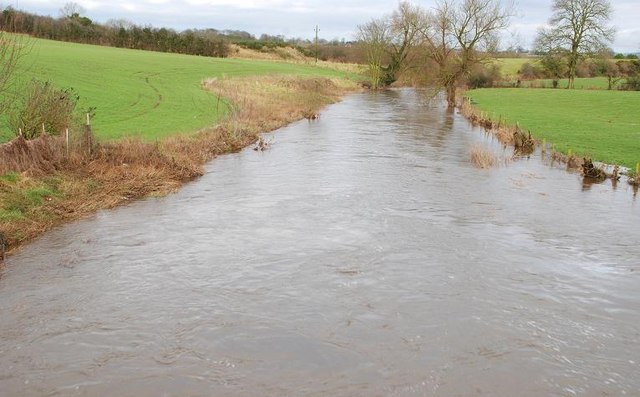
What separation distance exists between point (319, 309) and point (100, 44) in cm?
7501

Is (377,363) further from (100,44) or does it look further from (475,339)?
(100,44)

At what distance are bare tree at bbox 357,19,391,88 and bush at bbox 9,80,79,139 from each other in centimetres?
5793

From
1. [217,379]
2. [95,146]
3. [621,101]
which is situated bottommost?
[217,379]

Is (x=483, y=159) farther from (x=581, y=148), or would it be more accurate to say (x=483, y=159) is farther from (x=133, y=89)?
(x=133, y=89)

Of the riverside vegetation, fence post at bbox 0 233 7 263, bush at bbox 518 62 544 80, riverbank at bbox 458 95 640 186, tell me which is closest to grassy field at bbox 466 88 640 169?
riverbank at bbox 458 95 640 186

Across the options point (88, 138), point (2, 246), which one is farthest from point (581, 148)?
point (2, 246)

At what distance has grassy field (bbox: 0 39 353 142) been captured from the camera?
25.9 meters

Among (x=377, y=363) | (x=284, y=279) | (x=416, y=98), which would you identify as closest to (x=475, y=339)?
(x=377, y=363)

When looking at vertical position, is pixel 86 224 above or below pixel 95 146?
below

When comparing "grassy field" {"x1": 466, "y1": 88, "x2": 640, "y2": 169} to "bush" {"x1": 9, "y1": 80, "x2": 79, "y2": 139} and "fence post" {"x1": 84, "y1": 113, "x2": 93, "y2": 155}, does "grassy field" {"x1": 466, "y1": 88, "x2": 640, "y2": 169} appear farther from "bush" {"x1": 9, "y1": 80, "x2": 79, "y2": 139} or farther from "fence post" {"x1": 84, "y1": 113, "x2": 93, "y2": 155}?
"bush" {"x1": 9, "y1": 80, "x2": 79, "y2": 139}

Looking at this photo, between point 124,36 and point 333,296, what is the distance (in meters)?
76.2

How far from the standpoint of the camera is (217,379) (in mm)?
7809

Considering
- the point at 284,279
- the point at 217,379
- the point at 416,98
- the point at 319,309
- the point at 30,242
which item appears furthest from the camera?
the point at 416,98

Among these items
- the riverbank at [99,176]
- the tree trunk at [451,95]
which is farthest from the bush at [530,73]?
the riverbank at [99,176]
